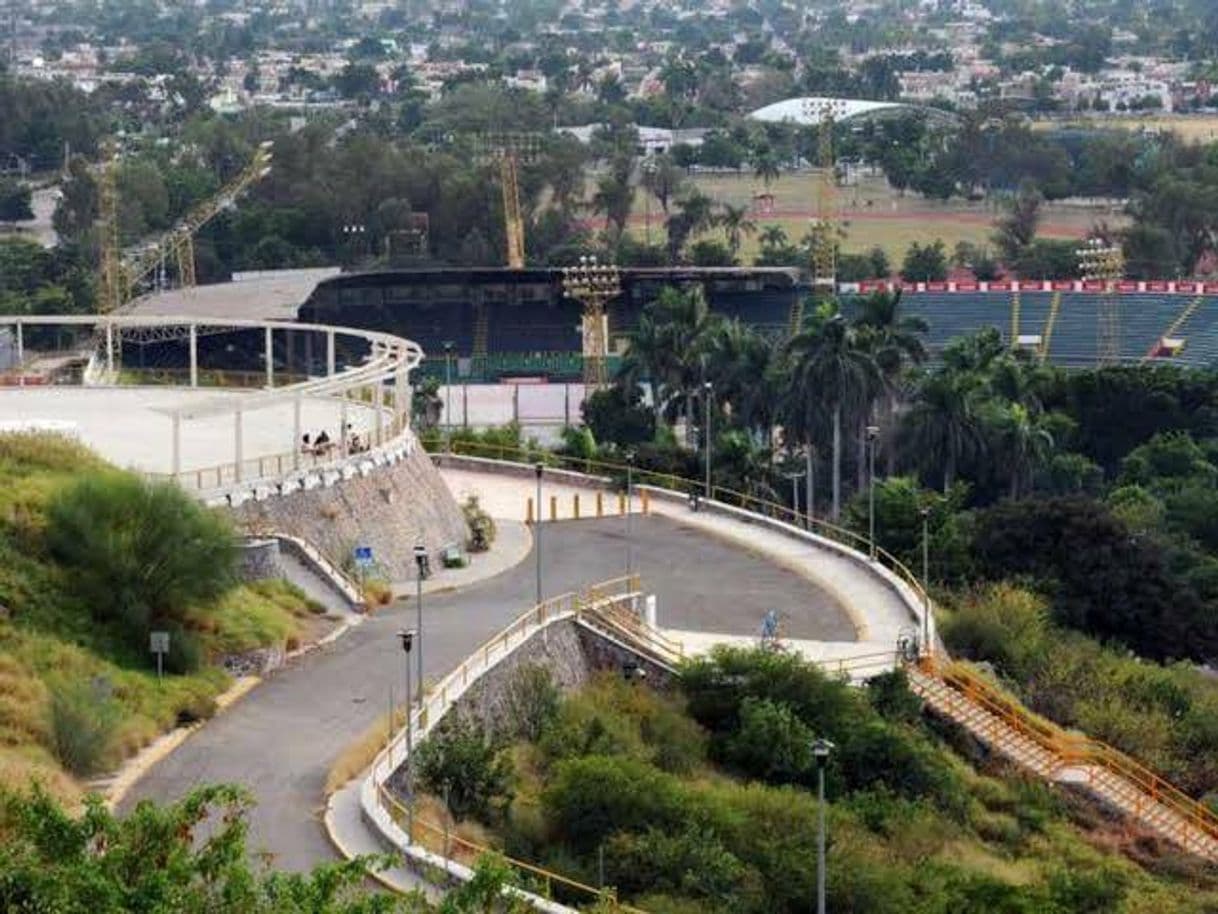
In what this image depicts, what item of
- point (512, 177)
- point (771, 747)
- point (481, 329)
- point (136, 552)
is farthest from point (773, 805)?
point (512, 177)

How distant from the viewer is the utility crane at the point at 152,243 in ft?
390

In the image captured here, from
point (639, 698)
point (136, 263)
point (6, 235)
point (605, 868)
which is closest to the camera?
point (605, 868)

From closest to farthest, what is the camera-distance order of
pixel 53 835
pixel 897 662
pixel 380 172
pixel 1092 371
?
1. pixel 53 835
2. pixel 897 662
3. pixel 1092 371
4. pixel 380 172

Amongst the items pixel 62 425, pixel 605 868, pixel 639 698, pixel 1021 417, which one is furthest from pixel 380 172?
pixel 605 868

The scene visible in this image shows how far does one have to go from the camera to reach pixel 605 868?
112 ft

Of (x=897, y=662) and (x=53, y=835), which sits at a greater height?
(x=53, y=835)

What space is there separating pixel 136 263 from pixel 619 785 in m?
95.0

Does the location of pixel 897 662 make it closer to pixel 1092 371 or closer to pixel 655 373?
pixel 655 373

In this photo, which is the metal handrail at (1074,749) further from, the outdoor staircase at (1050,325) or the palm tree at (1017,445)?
the outdoor staircase at (1050,325)

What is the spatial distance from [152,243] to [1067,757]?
320 ft

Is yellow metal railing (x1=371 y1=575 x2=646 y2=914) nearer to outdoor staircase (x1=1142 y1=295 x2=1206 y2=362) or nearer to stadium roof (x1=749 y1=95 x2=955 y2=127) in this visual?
outdoor staircase (x1=1142 y1=295 x2=1206 y2=362)

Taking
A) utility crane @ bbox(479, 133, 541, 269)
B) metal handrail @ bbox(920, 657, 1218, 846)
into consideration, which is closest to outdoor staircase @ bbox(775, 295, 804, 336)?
utility crane @ bbox(479, 133, 541, 269)

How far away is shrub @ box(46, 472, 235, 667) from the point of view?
40094 millimetres

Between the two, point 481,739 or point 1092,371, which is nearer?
point 481,739
